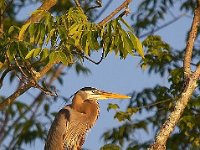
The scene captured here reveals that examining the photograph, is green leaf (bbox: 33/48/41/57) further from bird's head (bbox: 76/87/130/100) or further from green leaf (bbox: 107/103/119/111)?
green leaf (bbox: 107/103/119/111)

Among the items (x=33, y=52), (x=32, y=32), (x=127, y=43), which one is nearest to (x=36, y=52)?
(x=33, y=52)

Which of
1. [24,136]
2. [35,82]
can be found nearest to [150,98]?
[24,136]

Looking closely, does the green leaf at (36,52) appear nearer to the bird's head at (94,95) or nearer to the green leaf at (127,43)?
the green leaf at (127,43)

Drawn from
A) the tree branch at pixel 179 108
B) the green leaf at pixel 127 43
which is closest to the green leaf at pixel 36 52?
the green leaf at pixel 127 43

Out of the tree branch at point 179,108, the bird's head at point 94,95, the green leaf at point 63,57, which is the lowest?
the tree branch at point 179,108

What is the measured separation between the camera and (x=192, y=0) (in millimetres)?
9141

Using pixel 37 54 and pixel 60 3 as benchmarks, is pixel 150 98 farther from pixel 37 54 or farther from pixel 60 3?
pixel 37 54

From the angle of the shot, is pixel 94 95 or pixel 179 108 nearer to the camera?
pixel 179 108

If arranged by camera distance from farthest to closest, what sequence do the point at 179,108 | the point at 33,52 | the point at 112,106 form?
the point at 112,106 < the point at 179,108 < the point at 33,52

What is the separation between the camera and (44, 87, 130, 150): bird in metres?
6.12

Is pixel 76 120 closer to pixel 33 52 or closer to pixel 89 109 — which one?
pixel 89 109

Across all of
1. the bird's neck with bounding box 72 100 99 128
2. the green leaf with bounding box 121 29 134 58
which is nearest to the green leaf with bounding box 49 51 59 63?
the green leaf with bounding box 121 29 134 58

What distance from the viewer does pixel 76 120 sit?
6309 mm

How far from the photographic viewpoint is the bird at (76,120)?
6.12 metres
